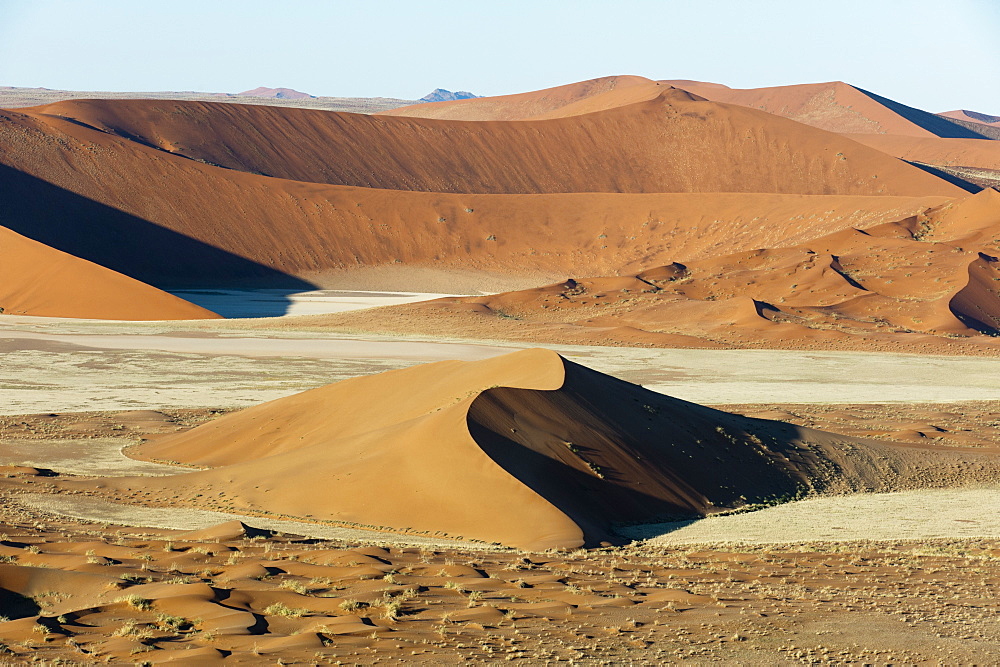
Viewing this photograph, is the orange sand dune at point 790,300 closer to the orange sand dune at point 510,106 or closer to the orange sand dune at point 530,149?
the orange sand dune at point 530,149

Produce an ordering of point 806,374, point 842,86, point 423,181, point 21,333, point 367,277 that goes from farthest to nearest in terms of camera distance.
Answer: point 842,86 < point 423,181 < point 367,277 < point 21,333 < point 806,374

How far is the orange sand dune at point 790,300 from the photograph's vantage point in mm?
51656

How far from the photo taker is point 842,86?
18862 cm

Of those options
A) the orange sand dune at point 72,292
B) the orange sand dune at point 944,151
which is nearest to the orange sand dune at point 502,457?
the orange sand dune at point 72,292

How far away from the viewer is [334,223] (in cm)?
7944

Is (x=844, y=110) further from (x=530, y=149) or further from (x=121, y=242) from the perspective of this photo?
(x=121, y=242)

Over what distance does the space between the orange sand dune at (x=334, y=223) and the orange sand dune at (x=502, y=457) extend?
162 feet

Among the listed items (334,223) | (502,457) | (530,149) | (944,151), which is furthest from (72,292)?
(944,151)

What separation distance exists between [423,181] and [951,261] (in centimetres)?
4973

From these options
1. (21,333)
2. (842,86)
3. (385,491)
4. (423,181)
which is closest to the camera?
(385,491)

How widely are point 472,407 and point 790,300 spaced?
3995cm

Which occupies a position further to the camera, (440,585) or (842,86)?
(842,86)

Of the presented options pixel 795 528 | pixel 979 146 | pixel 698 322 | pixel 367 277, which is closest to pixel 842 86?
pixel 979 146

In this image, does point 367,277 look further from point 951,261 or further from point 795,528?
point 795,528
